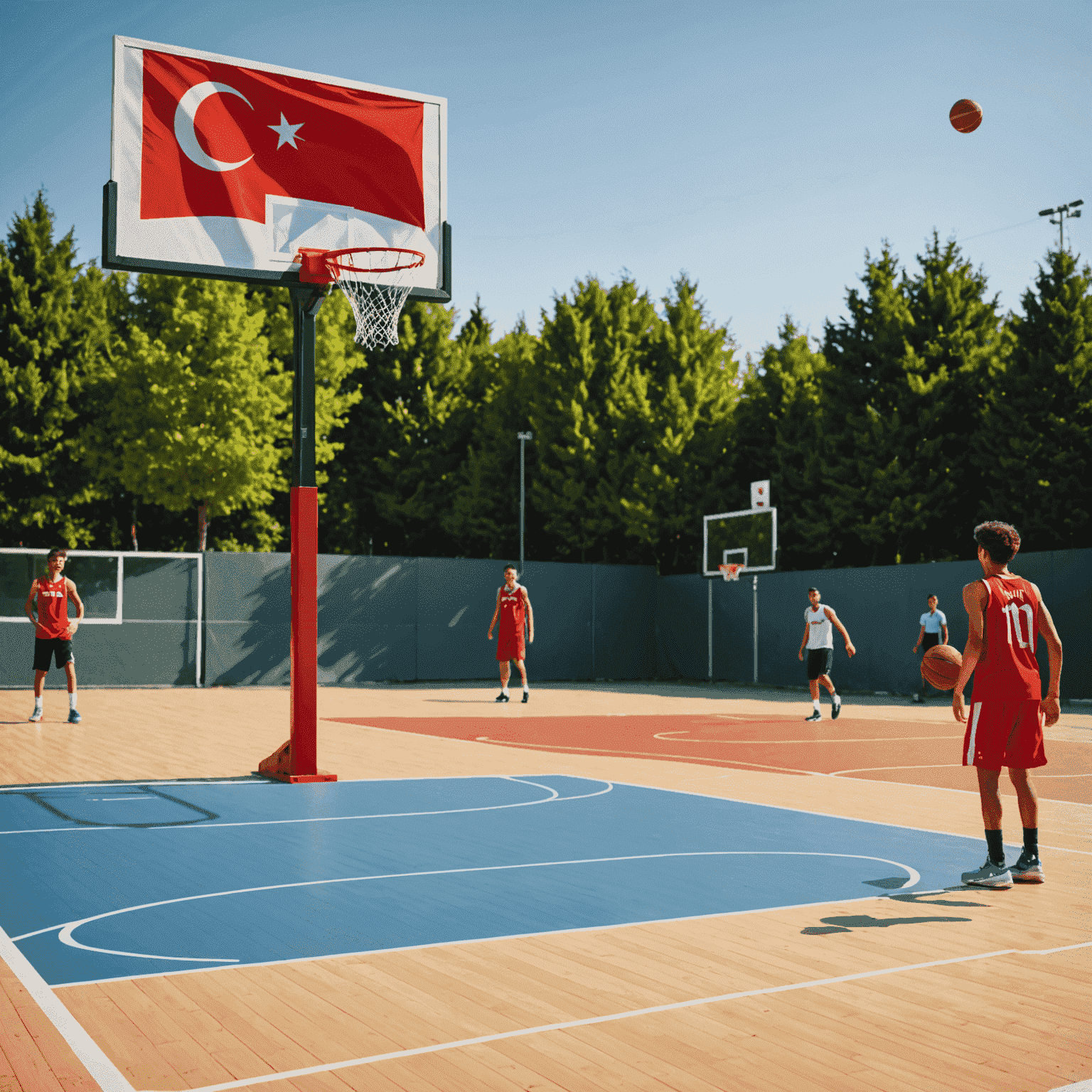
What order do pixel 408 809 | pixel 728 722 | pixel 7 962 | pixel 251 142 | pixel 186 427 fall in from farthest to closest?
1. pixel 186 427
2. pixel 728 722
3. pixel 251 142
4. pixel 408 809
5. pixel 7 962

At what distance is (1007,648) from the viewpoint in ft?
20.4

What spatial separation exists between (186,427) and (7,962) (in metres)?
29.7

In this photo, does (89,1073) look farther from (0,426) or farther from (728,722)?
(0,426)

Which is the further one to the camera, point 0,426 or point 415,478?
point 415,478

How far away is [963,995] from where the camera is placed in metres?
4.38

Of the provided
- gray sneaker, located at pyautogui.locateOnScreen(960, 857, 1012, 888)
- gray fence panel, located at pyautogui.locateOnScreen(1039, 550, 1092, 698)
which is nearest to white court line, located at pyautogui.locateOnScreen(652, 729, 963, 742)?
gray fence panel, located at pyautogui.locateOnScreen(1039, 550, 1092, 698)

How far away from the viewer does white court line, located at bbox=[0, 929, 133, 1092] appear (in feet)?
11.4

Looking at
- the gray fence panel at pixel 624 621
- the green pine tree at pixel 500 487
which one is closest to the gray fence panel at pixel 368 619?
the gray fence panel at pixel 624 621

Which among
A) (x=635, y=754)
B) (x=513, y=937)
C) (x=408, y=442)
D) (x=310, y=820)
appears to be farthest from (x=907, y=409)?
(x=513, y=937)

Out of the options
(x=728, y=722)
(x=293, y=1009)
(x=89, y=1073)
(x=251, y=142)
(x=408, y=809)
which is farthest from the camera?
(x=728, y=722)

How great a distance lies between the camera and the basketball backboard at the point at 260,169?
9.80 m

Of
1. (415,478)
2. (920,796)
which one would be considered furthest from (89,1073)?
(415,478)

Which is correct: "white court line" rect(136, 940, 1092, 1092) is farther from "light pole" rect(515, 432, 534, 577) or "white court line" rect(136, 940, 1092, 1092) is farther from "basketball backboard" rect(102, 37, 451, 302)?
"light pole" rect(515, 432, 534, 577)

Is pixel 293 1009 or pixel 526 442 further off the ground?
pixel 526 442
